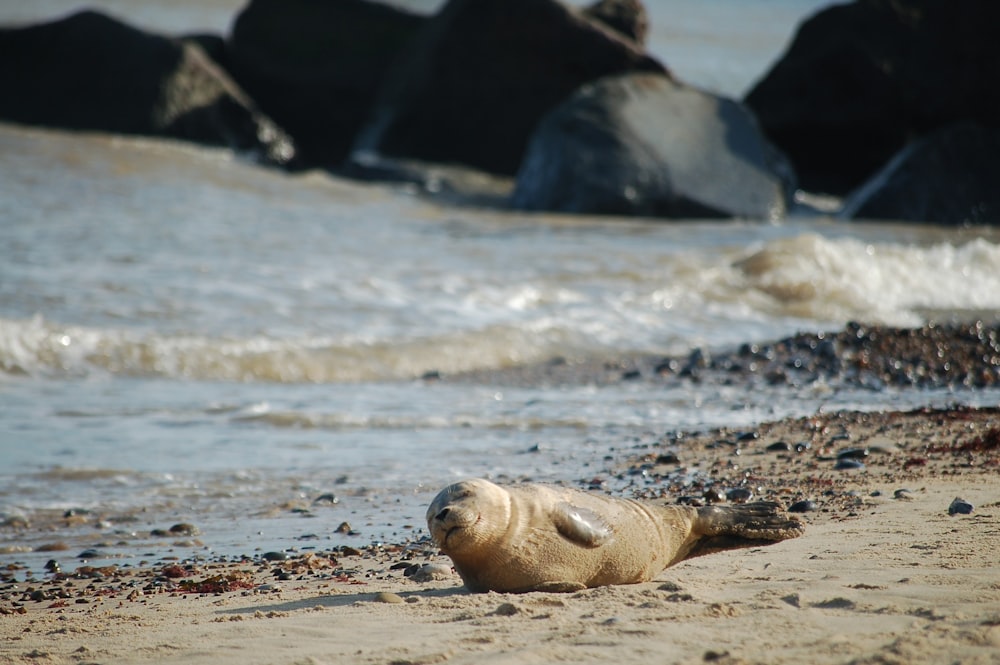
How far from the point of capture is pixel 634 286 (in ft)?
34.4

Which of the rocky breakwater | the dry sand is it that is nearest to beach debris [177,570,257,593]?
the dry sand

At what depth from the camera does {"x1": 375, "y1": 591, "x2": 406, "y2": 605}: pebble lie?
3.29 meters

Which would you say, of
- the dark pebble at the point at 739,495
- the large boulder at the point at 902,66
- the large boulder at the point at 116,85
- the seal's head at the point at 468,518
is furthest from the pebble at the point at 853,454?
the large boulder at the point at 902,66

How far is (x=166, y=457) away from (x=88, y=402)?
1293 mm

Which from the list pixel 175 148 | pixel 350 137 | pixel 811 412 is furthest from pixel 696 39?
pixel 811 412

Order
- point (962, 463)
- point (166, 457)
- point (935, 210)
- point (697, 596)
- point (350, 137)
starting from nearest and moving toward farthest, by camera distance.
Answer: point (697, 596) → point (962, 463) → point (166, 457) → point (935, 210) → point (350, 137)

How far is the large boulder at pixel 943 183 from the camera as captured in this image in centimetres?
1530

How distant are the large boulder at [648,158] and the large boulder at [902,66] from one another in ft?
9.68

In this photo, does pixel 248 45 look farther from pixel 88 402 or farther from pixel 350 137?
pixel 88 402

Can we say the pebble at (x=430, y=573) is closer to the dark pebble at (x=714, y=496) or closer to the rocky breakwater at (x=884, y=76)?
the dark pebble at (x=714, y=496)

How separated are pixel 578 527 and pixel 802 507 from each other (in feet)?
4.40

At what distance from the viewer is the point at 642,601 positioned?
3121 mm

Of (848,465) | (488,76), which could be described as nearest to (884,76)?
(488,76)

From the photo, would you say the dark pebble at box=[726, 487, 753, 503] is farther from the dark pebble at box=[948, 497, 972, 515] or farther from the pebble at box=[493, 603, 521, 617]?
the pebble at box=[493, 603, 521, 617]
